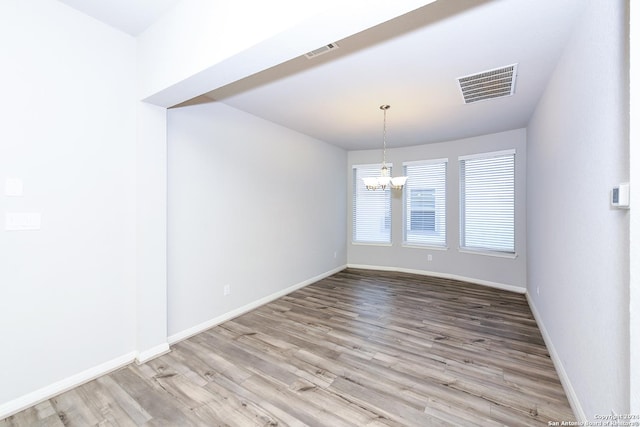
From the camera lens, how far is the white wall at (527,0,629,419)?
1354 millimetres

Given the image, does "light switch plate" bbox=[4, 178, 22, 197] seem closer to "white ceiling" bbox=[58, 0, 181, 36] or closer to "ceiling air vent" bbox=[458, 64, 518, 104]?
"white ceiling" bbox=[58, 0, 181, 36]

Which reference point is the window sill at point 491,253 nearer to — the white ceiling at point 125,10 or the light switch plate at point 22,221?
the white ceiling at point 125,10

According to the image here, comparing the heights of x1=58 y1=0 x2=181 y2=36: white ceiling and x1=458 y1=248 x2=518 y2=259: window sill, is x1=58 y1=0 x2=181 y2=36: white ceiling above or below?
above

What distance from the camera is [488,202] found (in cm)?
508

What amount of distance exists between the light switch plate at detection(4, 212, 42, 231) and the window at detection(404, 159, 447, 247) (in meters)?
5.62

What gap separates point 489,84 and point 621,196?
2.13 meters

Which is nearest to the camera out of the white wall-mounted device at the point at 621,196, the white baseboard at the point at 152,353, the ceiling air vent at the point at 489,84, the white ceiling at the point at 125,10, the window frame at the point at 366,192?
the white wall-mounted device at the point at 621,196

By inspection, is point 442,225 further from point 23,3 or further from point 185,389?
point 23,3

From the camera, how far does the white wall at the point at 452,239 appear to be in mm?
4680

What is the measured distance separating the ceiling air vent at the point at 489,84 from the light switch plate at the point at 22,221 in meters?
3.86

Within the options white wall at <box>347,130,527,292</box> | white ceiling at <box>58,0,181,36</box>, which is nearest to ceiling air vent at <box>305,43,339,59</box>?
white ceiling at <box>58,0,181,36</box>

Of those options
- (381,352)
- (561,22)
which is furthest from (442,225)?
(561,22)

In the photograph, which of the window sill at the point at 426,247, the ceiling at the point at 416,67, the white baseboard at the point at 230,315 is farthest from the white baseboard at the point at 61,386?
the window sill at the point at 426,247

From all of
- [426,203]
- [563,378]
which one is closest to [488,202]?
[426,203]
